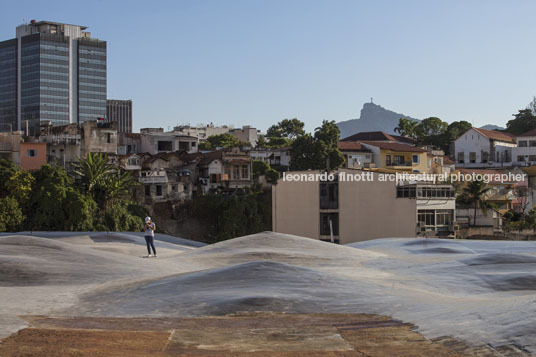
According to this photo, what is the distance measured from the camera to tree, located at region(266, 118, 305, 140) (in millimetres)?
118750

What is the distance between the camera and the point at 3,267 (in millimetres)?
16266

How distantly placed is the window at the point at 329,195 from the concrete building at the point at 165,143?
1361 inches

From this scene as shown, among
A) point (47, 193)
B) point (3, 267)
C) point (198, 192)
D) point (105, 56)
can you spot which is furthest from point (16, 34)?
point (3, 267)

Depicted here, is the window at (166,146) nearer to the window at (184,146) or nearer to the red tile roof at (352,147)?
the window at (184,146)

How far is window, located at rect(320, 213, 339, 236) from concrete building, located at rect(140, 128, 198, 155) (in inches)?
1382

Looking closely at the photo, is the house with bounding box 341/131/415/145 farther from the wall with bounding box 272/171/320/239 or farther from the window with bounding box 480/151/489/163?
the wall with bounding box 272/171/320/239

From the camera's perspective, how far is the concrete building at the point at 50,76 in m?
149

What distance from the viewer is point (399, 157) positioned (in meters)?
73.3

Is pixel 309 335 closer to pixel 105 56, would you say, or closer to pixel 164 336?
pixel 164 336

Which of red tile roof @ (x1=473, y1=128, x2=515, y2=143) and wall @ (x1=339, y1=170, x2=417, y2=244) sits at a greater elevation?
red tile roof @ (x1=473, y1=128, x2=515, y2=143)

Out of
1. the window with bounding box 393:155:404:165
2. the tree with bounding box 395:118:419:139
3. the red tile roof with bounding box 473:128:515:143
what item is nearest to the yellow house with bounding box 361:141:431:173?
the window with bounding box 393:155:404:165

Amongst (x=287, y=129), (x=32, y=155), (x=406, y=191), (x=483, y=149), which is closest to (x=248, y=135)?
(x=287, y=129)

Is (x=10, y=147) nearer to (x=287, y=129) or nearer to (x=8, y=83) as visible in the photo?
(x=287, y=129)

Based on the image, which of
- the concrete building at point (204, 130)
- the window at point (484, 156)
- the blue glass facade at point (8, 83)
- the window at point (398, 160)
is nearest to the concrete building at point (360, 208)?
the window at point (398, 160)
